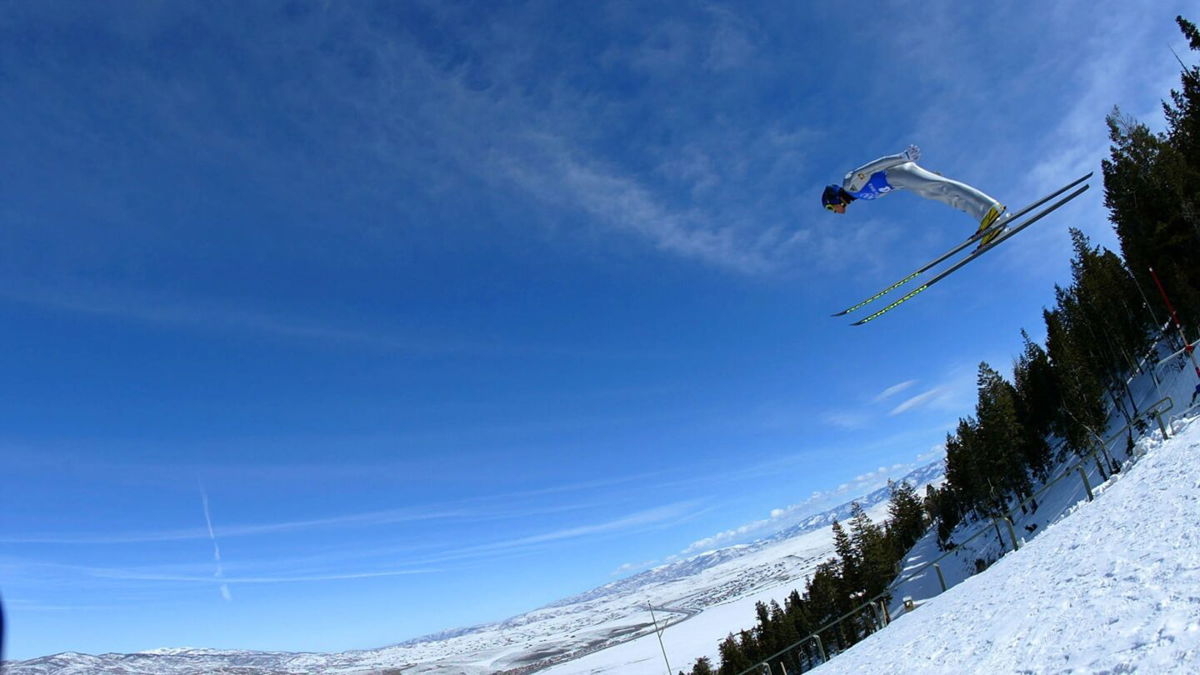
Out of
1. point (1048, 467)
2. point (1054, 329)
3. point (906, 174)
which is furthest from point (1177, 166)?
point (906, 174)

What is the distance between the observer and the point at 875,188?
9.88 m

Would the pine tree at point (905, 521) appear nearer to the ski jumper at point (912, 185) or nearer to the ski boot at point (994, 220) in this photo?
the ski boot at point (994, 220)

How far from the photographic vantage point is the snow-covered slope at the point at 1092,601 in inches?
262

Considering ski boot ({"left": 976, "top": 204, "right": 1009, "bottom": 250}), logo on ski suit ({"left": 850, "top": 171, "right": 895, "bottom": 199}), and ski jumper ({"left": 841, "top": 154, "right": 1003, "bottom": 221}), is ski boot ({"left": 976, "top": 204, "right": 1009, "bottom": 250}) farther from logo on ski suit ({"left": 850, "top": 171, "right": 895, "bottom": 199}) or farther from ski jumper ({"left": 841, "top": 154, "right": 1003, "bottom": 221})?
logo on ski suit ({"left": 850, "top": 171, "right": 895, "bottom": 199})

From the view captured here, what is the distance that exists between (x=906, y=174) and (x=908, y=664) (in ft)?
29.7

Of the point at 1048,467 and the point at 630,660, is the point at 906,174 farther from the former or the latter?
the point at 630,660

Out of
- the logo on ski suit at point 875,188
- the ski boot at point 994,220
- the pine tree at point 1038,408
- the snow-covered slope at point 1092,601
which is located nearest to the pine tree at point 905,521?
the pine tree at point 1038,408

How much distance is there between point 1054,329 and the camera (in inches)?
2403

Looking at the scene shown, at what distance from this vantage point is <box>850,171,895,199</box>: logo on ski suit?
973 centimetres

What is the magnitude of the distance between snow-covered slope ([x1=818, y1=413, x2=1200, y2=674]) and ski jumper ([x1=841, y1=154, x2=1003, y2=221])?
5.74 m

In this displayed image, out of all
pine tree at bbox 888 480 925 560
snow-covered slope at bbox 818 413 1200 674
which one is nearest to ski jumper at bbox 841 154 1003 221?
snow-covered slope at bbox 818 413 1200 674

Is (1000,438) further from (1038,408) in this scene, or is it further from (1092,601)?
(1092,601)

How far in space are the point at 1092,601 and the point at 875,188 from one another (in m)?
6.90

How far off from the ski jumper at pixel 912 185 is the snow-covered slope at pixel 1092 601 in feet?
18.8
